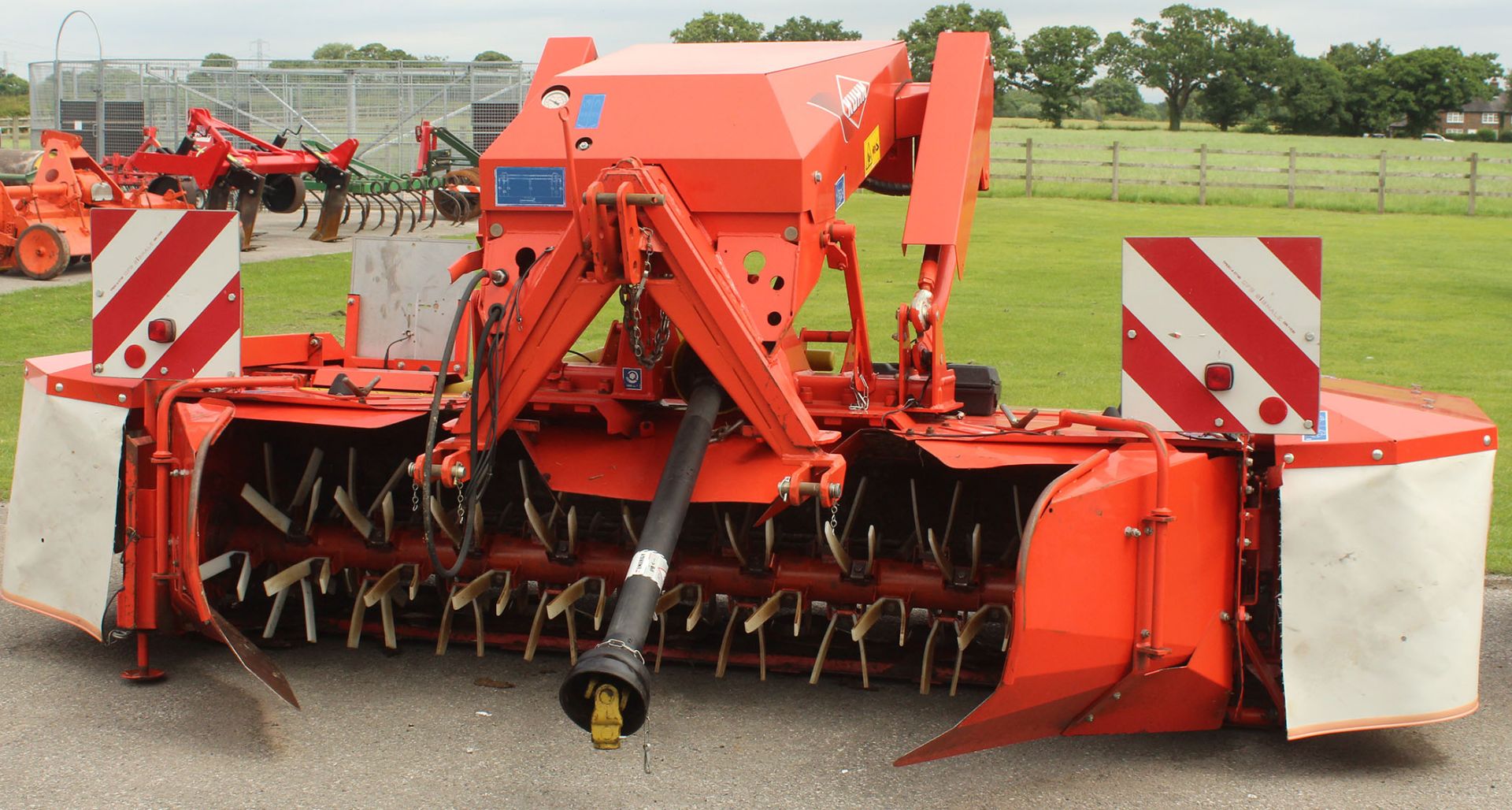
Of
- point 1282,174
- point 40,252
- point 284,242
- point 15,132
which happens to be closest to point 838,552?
point 40,252

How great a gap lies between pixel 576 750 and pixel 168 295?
1.86 metres

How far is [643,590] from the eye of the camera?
3.55 m

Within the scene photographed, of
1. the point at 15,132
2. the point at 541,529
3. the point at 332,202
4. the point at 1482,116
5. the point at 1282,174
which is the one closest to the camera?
the point at 541,529

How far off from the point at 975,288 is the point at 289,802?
13240 mm

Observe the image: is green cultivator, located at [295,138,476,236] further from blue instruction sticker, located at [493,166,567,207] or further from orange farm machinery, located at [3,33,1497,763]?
blue instruction sticker, located at [493,166,567,207]

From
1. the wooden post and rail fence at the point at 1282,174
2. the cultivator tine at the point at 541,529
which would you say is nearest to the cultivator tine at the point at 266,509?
the cultivator tine at the point at 541,529

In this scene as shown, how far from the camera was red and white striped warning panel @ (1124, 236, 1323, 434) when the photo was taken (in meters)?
3.84

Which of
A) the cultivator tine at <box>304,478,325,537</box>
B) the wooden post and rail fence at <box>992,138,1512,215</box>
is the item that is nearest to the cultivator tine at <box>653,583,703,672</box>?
the cultivator tine at <box>304,478,325,537</box>

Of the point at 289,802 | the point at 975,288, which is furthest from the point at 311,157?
the point at 289,802

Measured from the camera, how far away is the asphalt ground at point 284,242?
15.4 m

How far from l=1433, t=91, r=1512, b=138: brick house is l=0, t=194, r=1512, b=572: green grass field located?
81.9 m

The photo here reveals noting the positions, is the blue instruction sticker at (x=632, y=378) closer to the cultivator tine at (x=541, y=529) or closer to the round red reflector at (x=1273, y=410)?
the cultivator tine at (x=541, y=529)

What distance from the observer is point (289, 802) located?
3680 millimetres

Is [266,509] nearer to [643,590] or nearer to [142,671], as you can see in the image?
[142,671]
